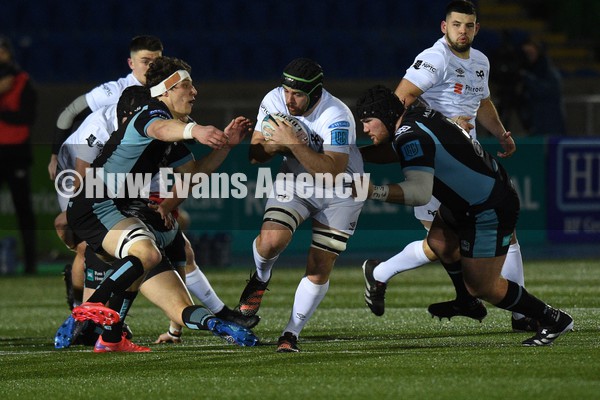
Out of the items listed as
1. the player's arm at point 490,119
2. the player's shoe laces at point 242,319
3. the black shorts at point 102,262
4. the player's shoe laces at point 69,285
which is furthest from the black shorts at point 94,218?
the player's arm at point 490,119

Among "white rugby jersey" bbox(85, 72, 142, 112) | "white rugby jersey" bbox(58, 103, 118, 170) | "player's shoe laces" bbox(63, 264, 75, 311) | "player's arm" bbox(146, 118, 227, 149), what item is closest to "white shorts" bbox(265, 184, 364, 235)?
"player's arm" bbox(146, 118, 227, 149)

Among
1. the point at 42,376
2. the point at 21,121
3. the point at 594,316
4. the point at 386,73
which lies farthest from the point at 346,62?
the point at 42,376

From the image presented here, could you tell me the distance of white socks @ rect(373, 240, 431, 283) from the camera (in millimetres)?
9844

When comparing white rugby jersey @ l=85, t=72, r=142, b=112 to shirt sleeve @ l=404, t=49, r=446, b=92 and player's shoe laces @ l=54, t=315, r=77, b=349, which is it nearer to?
shirt sleeve @ l=404, t=49, r=446, b=92

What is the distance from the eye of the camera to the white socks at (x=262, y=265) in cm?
884

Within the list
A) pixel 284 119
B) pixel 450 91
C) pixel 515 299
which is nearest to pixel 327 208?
pixel 284 119

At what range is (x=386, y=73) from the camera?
21.7 meters

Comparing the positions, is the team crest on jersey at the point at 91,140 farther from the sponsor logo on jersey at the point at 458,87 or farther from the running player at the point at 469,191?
the sponsor logo on jersey at the point at 458,87

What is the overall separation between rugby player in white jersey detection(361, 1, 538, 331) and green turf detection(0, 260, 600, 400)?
0.47 m

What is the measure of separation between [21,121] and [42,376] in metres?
8.78

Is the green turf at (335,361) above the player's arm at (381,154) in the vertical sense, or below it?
below

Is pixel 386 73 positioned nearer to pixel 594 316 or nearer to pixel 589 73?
pixel 589 73

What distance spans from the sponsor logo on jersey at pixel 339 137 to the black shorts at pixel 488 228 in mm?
828

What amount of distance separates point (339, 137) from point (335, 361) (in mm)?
1522
